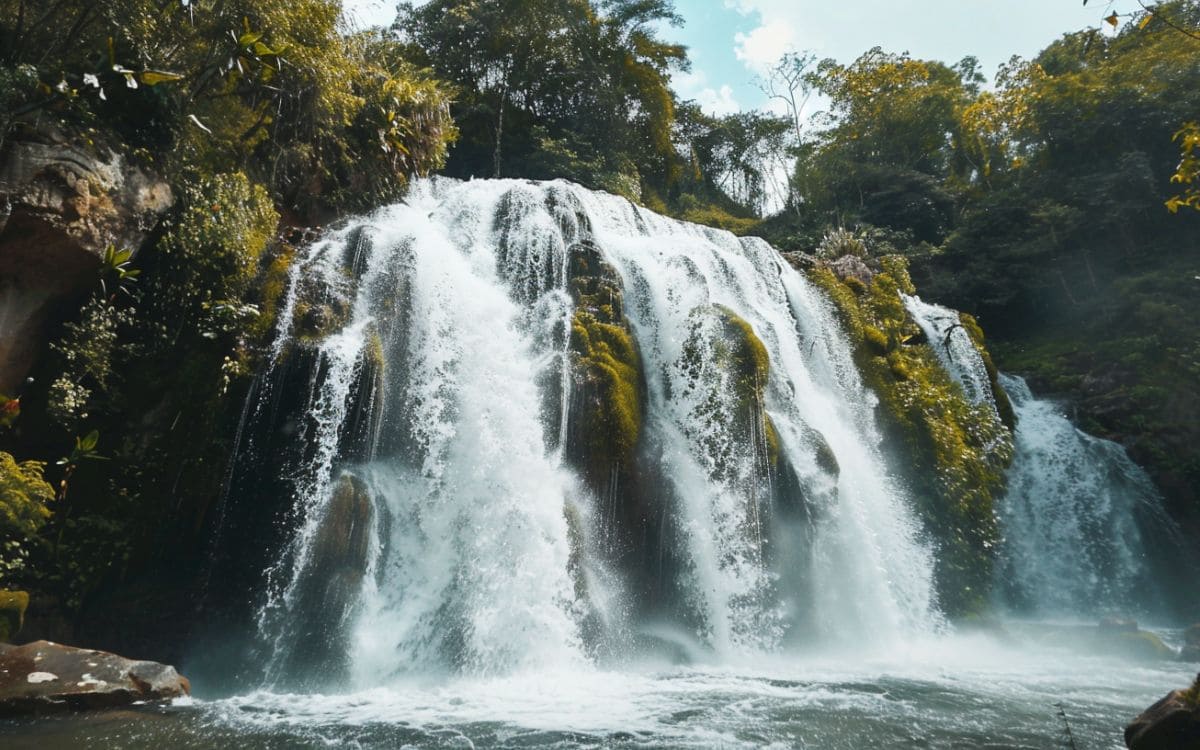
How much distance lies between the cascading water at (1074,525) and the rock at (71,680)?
1319 cm

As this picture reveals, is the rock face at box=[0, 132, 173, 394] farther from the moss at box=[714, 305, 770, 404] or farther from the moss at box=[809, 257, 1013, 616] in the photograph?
the moss at box=[809, 257, 1013, 616]

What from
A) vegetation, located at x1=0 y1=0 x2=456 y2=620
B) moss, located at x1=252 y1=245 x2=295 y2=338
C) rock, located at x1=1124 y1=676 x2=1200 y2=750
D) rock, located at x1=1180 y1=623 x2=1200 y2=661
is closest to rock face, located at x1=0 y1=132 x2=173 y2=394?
vegetation, located at x1=0 y1=0 x2=456 y2=620

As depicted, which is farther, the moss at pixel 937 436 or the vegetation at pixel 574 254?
the moss at pixel 937 436

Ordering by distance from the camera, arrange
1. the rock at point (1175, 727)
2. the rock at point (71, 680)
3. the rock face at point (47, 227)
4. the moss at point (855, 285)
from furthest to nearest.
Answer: the moss at point (855, 285)
the rock face at point (47, 227)
the rock at point (71, 680)
the rock at point (1175, 727)

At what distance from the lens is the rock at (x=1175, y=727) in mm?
3678

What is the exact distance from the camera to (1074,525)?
41.6 ft

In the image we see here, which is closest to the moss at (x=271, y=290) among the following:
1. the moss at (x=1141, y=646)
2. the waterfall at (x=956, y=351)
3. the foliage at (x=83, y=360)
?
the foliage at (x=83, y=360)

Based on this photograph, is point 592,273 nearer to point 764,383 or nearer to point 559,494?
point 764,383

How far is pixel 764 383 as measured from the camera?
32.4 feet

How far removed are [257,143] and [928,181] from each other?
25.1 meters

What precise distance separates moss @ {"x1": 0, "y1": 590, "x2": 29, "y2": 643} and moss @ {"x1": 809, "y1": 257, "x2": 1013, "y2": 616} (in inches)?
460

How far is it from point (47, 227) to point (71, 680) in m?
4.82

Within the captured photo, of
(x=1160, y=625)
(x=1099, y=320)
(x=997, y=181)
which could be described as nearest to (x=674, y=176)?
(x=997, y=181)

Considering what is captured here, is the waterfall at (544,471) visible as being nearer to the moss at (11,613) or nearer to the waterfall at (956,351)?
the moss at (11,613)
